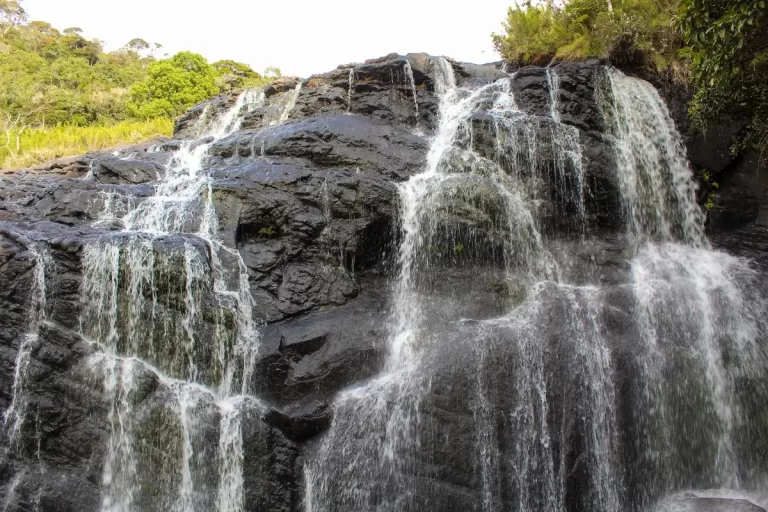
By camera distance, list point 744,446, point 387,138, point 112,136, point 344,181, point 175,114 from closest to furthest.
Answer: point 744,446 → point 344,181 → point 387,138 → point 112,136 → point 175,114

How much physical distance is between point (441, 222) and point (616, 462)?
4.96 meters

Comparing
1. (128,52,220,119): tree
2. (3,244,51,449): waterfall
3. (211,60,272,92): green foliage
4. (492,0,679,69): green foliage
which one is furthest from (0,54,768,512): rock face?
(211,60,272,92): green foliage

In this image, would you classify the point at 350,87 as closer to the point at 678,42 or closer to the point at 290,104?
the point at 290,104

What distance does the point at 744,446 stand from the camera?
315 inches

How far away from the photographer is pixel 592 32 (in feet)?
44.8

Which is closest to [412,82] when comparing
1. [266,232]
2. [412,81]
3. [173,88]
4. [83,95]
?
[412,81]

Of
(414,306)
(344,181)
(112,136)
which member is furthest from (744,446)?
(112,136)

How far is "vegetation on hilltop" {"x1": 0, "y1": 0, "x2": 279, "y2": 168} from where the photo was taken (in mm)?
16938

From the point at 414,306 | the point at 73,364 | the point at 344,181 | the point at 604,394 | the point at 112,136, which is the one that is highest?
the point at 112,136

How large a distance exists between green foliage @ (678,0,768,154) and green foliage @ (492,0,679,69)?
7.11 ft

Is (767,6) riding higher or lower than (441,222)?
higher

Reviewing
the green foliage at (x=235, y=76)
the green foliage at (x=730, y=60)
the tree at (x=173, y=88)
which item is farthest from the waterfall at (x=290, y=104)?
the tree at (x=173, y=88)

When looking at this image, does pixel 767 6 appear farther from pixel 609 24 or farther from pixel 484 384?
pixel 484 384

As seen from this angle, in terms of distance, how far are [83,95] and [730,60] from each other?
Result: 2491 centimetres
